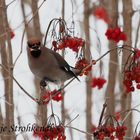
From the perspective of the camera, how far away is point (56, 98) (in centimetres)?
246

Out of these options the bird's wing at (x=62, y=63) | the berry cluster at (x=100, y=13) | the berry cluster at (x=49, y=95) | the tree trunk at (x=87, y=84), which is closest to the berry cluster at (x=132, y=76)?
the berry cluster at (x=49, y=95)

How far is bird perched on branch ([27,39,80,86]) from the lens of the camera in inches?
97.6

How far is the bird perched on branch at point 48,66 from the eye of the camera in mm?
2479

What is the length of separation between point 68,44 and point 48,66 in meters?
0.47

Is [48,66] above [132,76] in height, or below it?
above

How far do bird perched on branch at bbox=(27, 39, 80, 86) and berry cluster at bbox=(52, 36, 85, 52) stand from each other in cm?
30

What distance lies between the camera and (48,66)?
2.56m

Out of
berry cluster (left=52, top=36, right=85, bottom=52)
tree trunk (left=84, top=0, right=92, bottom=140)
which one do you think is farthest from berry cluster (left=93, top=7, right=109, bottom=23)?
berry cluster (left=52, top=36, right=85, bottom=52)

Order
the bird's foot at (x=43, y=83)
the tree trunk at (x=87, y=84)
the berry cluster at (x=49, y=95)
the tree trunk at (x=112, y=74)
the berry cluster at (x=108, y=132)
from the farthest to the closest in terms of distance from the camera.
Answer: the tree trunk at (x=87, y=84), the tree trunk at (x=112, y=74), the bird's foot at (x=43, y=83), the berry cluster at (x=49, y=95), the berry cluster at (x=108, y=132)

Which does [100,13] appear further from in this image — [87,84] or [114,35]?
[114,35]

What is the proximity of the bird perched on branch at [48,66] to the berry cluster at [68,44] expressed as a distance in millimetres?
298

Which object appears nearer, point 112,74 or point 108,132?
point 108,132

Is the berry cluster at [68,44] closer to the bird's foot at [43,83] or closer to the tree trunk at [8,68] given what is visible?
the tree trunk at [8,68]

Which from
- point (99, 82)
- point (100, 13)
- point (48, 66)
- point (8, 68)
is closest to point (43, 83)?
point (48, 66)
